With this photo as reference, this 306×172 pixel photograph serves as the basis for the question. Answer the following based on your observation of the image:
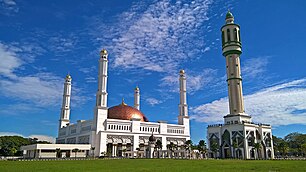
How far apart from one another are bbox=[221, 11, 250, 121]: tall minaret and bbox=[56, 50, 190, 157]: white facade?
875 inches

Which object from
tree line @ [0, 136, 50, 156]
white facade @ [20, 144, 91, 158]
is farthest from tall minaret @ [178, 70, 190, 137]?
tree line @ [0, 136, 50, 156]

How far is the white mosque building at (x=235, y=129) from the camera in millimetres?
62094

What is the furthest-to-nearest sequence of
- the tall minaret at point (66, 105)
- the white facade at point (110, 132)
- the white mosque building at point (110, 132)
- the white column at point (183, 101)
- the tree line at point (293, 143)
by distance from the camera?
the white column at point (183, 101) → the tall minaret at point (66, 105) → the tree line at point (293, 143) → the white facade at point (110, 132) → the white mosque building at point (110, 132)

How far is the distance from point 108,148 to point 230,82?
3620 centimetres

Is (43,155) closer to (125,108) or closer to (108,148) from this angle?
(108,148)

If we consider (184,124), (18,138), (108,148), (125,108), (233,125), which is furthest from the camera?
(18,138)

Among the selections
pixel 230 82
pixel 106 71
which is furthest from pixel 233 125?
pixel 106 71

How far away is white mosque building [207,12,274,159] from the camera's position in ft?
204

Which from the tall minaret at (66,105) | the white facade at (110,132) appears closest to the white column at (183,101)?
the white facade at (110,132)

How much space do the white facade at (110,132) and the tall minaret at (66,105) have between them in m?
2.77

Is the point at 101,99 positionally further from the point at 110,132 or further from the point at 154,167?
the point at 154,167

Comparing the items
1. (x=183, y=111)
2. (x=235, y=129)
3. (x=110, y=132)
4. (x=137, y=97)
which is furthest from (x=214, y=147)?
(x=137, y=97)

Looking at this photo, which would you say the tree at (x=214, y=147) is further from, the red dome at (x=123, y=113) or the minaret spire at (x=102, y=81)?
the minaret spire at (x=102, y=81)

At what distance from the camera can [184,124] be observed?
87.0m
